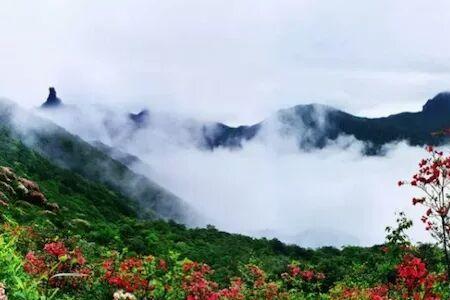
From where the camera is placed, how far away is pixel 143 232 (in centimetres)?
5678

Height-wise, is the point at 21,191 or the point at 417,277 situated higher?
the point at 21,191

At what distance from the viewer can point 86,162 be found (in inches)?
6117

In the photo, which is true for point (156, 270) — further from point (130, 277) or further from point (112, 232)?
point (112, 232)

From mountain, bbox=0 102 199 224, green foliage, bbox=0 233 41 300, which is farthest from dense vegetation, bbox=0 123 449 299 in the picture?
mountain, bbox=0 102 199 224

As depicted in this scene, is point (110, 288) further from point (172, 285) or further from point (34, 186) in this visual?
point (34, 186)

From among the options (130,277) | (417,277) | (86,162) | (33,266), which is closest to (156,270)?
(130,277)

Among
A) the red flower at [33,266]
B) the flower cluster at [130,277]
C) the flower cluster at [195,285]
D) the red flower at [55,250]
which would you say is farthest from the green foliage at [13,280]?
the flower cluster at [195,285]

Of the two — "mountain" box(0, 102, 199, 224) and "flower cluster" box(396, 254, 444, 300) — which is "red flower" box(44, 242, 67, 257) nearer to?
"flower cluster" box(396, 254, 444, 300)

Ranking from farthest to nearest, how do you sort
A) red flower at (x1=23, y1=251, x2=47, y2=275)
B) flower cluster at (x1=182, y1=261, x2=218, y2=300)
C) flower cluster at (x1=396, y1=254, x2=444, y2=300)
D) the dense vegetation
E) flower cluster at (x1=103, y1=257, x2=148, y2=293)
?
flower cluster at (x1=103, y1=257, x2=148, y2=293) < flower cluster at (x1=182, y1=261, x2=218, y2=300) < red flower at (x1=23, y1=251, x2=47, y2=275) < the dense vegetation < flower cluster at (x1=396, y1=254, x2=444, y2=300)

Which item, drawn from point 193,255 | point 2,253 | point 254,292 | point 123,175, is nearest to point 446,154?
point 254,292

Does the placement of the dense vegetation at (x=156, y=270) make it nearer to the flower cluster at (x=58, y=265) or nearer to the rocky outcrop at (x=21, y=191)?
the flower cluster at (x=58, y=265)

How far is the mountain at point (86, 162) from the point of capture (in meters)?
143

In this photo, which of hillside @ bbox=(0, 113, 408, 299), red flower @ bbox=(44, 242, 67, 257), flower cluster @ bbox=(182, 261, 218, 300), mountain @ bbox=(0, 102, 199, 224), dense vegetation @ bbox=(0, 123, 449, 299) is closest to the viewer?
dense vegetation @ bbox=(0, 123, 449, 299)

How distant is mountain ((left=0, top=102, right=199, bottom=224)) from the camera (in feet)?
470
